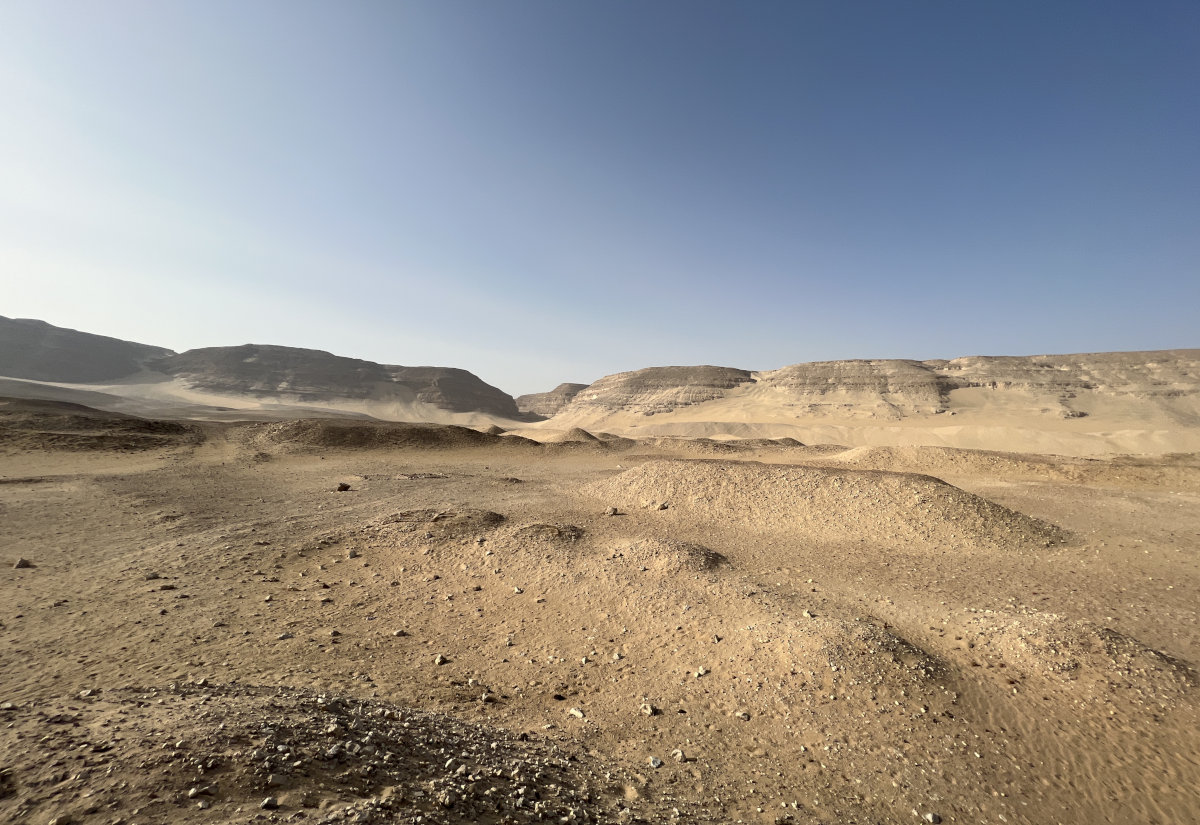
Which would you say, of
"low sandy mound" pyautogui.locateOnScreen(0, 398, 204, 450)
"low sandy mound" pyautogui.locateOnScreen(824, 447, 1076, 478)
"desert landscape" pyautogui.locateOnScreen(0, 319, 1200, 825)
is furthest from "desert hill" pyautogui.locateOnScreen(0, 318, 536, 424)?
"low sandy mound" pyautogui.locateOnScreen(824, 447, 1076, 478)

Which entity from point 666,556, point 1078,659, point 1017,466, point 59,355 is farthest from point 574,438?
point 59,355

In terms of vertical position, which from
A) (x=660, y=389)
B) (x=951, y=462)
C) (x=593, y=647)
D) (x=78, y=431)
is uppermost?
(x=660, y=389)

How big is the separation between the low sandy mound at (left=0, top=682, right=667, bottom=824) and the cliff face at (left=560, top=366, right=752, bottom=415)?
224 ft

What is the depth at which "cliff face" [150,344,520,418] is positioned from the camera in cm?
7775

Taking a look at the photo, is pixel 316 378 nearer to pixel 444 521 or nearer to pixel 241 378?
pixel 241 378

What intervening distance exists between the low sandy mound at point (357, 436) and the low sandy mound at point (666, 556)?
18.6 metres

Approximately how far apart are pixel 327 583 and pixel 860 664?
8.26 m

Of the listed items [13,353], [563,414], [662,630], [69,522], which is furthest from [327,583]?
[13,353]

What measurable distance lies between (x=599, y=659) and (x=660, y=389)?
239ft

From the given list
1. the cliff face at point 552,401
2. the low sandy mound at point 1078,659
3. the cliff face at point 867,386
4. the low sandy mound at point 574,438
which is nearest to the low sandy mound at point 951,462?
the low sandy mound at point 574,438

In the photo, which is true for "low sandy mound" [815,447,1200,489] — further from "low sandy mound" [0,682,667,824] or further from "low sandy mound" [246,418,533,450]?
"low sandy mound" [0,682,667,824]

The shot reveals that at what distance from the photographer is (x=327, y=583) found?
8180 millimetres

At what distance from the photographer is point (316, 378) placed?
273 feet

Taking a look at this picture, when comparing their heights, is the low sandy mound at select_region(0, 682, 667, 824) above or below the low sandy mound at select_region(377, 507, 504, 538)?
above
